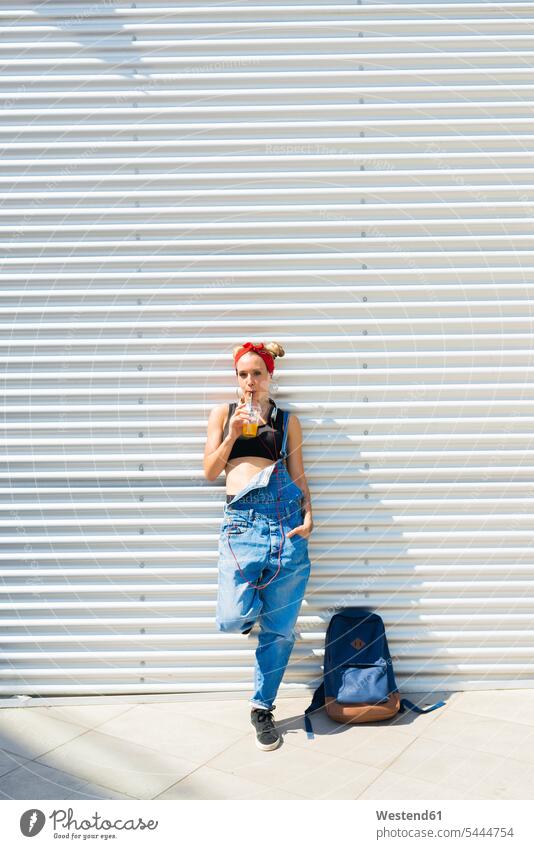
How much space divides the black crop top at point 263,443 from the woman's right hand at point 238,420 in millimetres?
73

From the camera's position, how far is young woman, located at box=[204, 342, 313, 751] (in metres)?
4.12

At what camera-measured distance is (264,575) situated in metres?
4.18

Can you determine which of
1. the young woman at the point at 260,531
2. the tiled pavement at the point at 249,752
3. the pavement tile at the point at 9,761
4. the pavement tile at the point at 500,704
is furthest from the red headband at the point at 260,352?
the pavement tile at the point at 9,761

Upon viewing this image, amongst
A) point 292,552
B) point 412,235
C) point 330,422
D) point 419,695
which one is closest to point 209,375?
point 330,422

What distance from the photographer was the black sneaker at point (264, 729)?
388cm

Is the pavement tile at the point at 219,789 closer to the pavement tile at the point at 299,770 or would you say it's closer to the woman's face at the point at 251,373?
the pavement tile at the point at 299,770

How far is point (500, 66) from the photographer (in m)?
4.53

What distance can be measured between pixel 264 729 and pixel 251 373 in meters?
1.89

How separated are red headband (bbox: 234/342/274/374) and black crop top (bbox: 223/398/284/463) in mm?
274

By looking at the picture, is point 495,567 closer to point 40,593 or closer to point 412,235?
point 412,235

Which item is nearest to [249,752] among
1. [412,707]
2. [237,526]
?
[412,707]

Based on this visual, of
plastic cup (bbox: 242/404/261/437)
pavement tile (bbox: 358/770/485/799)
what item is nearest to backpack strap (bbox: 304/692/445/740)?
pavement tile (bbox: 358/770/485/799)
